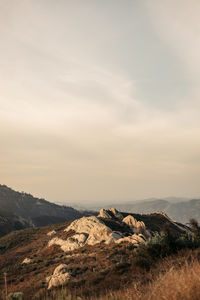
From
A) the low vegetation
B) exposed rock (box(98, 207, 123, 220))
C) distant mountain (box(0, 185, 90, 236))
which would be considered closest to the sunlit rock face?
exposed rock (box(98, 207, 123, 220))

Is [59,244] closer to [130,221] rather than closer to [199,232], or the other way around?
[130,221]

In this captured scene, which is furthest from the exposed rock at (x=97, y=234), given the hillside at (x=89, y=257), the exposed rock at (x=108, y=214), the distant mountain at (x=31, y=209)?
the distant mountain at (x=31, y=209)

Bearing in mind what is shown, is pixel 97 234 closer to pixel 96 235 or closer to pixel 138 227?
pixel 96 235

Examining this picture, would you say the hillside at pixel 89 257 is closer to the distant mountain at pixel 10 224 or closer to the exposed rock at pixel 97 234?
the exposed rock at pixel 97 234

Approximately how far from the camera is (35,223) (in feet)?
406

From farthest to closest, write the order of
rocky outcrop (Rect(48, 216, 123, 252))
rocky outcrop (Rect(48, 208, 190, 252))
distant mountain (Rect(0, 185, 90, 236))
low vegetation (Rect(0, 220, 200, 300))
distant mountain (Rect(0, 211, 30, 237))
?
1. distant mountain (Rect(0, 185, 90, 236))
2. distant mountain (Rect(0, 211, 30, 237))
3. rocky outcrop (Rect(48, 216, 123, 252))
4. rocky outcrop (Rect(48, 208, 190, 252))
5. low vegetation (Rect(0, 220, 200, 300))

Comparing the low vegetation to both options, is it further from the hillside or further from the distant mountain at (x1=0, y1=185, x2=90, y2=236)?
the distant mountain at (x1=0, y1=185, x2=90, y2=236)

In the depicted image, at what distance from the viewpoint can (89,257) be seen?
85.6ft

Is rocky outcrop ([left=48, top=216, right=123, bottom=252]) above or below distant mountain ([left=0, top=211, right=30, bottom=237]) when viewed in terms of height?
above

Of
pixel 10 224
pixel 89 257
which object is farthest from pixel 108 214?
pixel 10 224

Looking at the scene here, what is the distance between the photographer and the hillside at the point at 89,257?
12227 mm

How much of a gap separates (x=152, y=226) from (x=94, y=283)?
45177 mm

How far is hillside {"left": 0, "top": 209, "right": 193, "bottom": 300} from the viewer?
12227 millimetres

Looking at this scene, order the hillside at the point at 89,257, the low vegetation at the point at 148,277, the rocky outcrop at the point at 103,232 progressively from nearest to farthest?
1. the low vegetation at the point at 148,277
2. the hillside at the point at 89,257
3. the rocky outcrop at the point at 103,232
